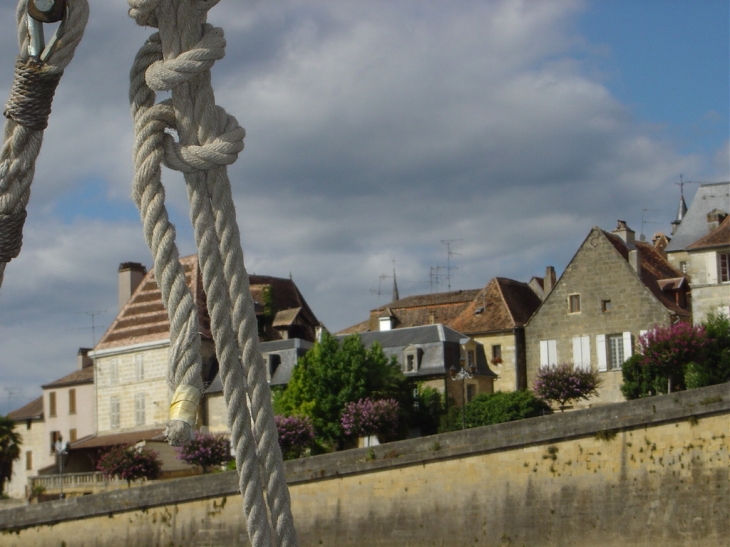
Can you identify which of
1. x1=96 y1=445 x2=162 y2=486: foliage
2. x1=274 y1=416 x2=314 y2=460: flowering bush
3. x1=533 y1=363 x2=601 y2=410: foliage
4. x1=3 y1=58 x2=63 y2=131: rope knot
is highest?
x1=3 y1=58 x2=63 y2=131: rope knot

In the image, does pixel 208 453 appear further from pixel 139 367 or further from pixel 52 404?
pixel 52 404

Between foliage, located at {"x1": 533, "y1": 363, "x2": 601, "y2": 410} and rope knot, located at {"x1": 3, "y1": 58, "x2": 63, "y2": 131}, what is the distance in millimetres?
31546

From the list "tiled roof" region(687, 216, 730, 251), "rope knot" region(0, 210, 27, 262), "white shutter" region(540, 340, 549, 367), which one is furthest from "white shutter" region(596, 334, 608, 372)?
"rope knot" region(0, 210, 27, 262)

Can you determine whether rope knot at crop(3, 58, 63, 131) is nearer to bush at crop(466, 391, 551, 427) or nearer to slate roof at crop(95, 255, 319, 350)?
bush at crop(466, 391, 551, 427)

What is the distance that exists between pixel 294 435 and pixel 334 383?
4336 mm

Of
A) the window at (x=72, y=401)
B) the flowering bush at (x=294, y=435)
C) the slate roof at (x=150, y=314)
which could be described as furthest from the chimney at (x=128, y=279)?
the flowering bush at (x=294, y=435)

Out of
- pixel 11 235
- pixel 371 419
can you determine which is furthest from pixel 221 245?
pixel 371 419

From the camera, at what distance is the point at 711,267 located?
120 ft

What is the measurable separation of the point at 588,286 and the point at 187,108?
3649 cm

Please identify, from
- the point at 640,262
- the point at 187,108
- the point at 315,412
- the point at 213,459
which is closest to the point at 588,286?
the point at 640,262

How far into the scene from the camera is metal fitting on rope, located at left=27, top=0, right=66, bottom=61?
3041mm

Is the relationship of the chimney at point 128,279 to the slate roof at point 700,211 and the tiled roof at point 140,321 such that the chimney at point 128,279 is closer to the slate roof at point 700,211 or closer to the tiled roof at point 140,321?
the tiled roof at point 140,321

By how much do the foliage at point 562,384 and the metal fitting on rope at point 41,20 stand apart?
104 feet

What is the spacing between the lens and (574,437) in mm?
23359
